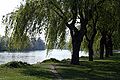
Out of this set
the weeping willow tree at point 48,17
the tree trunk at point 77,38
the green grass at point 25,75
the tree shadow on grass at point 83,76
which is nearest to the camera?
the green grass at point 25,75

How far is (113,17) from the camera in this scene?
→ 31.6 m

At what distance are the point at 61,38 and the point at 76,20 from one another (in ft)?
8.08

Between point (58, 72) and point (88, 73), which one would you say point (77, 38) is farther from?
point (58, 72)

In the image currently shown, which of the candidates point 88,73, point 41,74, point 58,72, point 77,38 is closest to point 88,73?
point 88,73

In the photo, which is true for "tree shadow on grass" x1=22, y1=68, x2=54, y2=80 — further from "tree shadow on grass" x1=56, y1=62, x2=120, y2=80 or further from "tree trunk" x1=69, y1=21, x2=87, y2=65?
"tree trunk" x1=69, y1=21, x2=87, y2=65

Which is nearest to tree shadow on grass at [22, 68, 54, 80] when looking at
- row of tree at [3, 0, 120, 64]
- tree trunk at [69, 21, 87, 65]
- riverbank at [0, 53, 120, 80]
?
riverbank at [0, 53, 120, 80]

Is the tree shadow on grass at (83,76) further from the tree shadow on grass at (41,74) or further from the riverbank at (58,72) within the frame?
the tree shadow on grass at (41,74)

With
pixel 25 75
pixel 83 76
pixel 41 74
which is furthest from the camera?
pixel 41 74

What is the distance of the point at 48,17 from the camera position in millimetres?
29547

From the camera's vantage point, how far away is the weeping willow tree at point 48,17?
28.8 metres

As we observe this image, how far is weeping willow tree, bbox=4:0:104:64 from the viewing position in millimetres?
28828

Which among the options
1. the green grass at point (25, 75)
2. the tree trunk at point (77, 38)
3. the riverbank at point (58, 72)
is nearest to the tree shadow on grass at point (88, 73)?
the riverbank at point (58, 72)

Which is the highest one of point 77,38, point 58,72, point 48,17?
point 48,17

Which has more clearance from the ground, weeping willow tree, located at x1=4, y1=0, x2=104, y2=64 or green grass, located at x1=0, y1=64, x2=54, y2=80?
weeping willow tree, located at x1=4, y1=0, x2=104, y2=64
